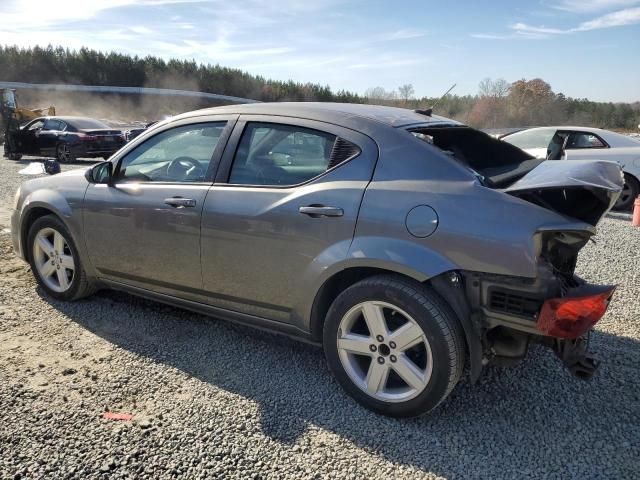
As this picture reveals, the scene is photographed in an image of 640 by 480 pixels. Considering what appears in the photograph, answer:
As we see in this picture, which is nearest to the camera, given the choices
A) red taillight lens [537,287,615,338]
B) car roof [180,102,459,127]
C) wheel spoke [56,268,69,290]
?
red taillight lens [537,287,615,338]

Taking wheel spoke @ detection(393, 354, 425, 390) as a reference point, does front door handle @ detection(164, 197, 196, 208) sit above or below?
above

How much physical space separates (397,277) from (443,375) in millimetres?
548

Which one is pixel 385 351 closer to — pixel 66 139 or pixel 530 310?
pixel 530 310

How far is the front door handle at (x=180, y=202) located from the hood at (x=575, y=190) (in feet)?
6.31

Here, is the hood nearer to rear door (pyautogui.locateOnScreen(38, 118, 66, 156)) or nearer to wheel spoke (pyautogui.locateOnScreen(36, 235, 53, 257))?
wheel spoke (pyautogui.locateOnScreen(36, 235, 53, 257))

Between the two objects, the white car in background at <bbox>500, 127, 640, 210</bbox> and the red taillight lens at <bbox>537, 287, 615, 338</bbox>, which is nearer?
the red taillight lens at <bbox>537, 287, 615, 338</bbox>

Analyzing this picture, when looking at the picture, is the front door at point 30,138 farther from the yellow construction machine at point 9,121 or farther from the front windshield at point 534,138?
the front windshield at point 534,138

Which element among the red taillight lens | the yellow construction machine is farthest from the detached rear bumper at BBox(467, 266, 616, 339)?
the yellow construction machine

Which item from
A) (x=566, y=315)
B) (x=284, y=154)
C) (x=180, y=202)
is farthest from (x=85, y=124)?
(x=566, y=315)

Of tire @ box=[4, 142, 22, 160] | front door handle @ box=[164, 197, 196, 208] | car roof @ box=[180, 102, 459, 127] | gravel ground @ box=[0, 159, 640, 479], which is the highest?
car roof @ box=[180, 102, 459, 127]

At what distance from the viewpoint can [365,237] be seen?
2771 mm

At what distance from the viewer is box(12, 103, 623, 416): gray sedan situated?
251cm

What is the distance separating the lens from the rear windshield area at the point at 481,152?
2.97 meters

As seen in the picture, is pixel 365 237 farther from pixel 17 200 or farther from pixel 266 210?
pixel 17 200
